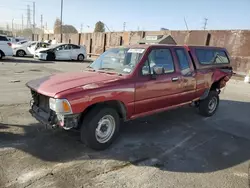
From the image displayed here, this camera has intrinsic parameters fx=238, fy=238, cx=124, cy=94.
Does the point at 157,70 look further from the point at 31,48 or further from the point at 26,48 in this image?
the point at 26,48

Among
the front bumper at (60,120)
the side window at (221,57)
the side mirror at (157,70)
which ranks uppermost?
the side window at (221,57)

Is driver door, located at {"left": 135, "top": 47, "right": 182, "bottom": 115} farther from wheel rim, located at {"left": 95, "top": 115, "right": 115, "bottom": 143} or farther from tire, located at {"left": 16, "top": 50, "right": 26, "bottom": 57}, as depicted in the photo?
tire, located at {"left": 16, "top": 50, "right": 26, "bottom": 57}

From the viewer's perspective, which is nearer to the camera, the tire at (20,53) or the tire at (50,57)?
the tire at (50,57)

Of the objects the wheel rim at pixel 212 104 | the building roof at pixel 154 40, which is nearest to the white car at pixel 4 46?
the building roof at pixel 154 40

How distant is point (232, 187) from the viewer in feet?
10.5

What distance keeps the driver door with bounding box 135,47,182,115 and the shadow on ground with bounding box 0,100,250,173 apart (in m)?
0.60

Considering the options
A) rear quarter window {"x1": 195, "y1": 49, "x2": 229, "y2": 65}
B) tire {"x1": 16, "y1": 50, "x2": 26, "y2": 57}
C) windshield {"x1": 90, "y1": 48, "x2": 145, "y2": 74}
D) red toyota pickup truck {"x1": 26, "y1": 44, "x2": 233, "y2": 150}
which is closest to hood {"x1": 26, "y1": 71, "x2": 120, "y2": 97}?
red toyota pickup truck {"x1": 26, "y1": 44, "x2": 233, "y2": 150}

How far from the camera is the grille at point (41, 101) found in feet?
13.1

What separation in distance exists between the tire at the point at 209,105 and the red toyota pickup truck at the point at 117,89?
0.39m

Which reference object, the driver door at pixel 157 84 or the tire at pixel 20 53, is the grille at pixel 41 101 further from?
the tire at pixel 20 53

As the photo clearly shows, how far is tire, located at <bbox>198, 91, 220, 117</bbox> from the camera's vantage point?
6.21m

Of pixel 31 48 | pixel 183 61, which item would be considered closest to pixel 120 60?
pixel 183 61

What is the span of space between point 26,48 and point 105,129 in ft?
68.2

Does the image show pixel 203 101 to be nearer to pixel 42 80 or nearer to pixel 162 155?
pixel 162 155
